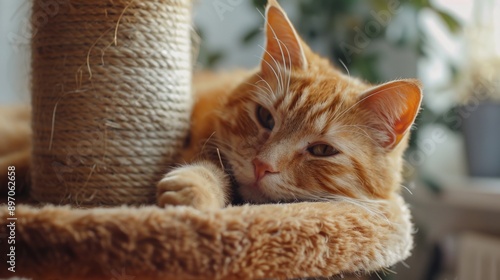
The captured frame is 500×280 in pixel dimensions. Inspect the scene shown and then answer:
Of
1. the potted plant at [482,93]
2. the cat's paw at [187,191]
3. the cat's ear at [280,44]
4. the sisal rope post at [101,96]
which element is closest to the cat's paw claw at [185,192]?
the cat's paw at [187,191]

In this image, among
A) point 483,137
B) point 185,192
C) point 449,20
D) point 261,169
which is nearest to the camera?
point 185,192

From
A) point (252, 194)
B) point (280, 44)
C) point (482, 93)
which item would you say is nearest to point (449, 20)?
point (482, 93)

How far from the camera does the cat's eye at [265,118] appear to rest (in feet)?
3.76

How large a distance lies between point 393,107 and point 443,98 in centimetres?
151

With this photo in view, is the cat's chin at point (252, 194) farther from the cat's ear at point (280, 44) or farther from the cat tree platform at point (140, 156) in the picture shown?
the cat's ear at point (280, 44)

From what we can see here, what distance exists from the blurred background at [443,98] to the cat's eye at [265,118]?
1043 millimetres

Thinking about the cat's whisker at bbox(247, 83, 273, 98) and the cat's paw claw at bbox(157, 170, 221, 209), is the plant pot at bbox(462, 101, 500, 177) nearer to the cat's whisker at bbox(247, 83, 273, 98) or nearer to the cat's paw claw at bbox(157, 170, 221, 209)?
the cat's whisker at bbox(247, 83, 273, 98)

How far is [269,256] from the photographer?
0.86m

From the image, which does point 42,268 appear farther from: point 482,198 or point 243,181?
point 482,198

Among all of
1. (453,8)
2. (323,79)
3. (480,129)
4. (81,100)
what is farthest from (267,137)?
(453,8)

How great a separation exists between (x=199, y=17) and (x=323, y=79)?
2137 mm

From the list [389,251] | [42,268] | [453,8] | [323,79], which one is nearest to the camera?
[42,268]

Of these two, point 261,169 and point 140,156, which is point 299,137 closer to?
point 261,169

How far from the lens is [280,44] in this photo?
3.98 feet
